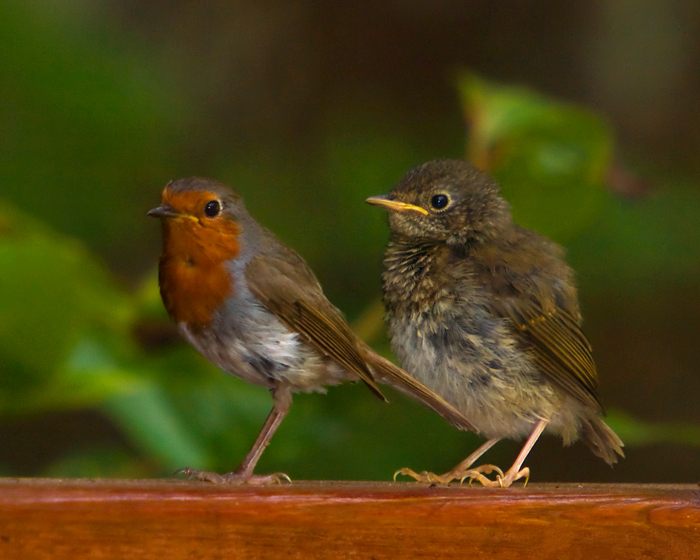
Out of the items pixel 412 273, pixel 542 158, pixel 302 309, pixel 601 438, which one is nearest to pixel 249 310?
pixel 302 309

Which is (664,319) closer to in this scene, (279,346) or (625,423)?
(625,423)

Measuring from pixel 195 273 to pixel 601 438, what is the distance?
0.96 meters

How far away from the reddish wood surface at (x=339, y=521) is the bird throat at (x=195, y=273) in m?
0.33

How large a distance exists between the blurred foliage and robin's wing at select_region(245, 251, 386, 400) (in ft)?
1.98

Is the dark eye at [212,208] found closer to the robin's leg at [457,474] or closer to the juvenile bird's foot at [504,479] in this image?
the robin's leg at [457,474]

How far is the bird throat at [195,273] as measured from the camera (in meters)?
1.63

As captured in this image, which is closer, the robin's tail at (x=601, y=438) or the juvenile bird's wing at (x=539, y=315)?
the juvenile bird's wing at (x=539, y=315)

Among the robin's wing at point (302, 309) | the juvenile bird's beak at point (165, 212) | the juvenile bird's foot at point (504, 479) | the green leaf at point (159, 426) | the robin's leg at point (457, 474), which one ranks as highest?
the juvenile bird's beak at point (165, 212)

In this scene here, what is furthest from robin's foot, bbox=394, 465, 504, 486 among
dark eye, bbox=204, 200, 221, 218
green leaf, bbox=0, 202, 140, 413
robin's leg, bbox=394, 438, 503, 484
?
green leaf, bbox=0, 202, 140, 413

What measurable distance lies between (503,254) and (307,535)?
0.78 metres

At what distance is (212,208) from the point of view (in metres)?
1.65

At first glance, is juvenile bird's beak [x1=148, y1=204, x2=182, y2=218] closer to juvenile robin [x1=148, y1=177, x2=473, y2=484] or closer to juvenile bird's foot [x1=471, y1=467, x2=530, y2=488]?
juvenile robin [x1=148, y1=177, x2=473, y2=484]

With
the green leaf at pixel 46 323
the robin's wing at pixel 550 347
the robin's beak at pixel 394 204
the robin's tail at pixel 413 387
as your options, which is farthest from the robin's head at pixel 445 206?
the green leaf at pixel 46 323

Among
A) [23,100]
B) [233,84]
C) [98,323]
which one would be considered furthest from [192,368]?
[233,84]
